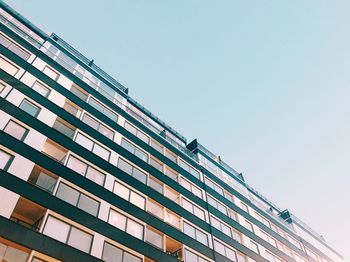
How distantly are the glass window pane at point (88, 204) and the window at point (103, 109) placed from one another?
493 inches

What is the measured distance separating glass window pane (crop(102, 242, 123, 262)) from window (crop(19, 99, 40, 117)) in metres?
12.0

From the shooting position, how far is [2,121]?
72.6 feet

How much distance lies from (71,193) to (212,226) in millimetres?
17136

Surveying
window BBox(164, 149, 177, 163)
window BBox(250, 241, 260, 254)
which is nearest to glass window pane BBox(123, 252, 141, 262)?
window BBox(164, 149, 177, 163)

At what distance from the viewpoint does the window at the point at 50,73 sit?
29977 mm

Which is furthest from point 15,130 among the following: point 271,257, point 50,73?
Answer: point 271,257

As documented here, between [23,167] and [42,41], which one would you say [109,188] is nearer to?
[23,167]

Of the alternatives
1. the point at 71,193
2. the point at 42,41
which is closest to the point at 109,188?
the point at 71,193

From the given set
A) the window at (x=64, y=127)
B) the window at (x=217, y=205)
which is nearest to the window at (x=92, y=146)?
the window at (x=64, y=127)

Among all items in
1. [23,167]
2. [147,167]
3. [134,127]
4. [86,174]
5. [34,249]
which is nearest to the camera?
[34,249]

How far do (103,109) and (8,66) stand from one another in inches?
417

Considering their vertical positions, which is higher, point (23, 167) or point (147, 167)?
point (147, 167)

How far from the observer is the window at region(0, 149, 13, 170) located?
19.8 meters

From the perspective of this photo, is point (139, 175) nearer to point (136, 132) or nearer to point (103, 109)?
point (136, 132)
